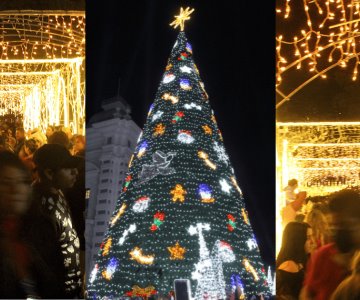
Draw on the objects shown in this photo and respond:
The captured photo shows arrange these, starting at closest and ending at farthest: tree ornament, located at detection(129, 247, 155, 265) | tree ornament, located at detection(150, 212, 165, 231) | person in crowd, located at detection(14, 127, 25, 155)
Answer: person in crowd, located at detection(14, 127, 25, 155)
tree ornament, located at detection(129, 247, 155, 265)
tree ornament, located at detection(150, 212, 165, 231)

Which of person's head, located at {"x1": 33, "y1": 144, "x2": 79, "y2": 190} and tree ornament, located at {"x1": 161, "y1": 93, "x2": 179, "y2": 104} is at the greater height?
tree ornament, located at {"x1": 161, "y1": 93, "x2": 179, "y2": 104}

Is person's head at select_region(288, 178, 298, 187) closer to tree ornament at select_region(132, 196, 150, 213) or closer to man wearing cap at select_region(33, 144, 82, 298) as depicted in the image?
man wearing cap at select_region(33, 144, 82, 298)

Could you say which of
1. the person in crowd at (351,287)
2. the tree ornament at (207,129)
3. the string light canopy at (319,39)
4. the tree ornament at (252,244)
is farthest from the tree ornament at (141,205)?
the person in crowd at (351,287)

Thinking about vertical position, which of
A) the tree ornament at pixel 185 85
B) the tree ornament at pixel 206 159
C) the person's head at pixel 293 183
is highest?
the tree ornament at pixel 185 85

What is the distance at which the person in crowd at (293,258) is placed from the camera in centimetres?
382

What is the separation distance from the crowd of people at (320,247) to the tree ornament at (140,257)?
1.65m

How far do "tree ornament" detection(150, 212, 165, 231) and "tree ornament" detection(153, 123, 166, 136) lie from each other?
82cm

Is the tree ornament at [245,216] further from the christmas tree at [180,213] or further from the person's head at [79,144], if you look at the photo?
the person's head at [79,144]

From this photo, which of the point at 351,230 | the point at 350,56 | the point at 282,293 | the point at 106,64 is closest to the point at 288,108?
the point at 350,56

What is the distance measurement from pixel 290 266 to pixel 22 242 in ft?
5.74

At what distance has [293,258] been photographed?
3861 millimetres

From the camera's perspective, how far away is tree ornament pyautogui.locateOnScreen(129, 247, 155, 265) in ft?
17.3

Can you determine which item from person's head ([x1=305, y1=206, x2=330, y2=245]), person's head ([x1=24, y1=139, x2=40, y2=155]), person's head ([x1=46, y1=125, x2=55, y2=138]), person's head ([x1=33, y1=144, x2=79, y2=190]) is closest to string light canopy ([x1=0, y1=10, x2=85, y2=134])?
person's head ([x1=46, y1=125, x2=55, y2=138])

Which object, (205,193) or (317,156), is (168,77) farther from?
(317,156)
